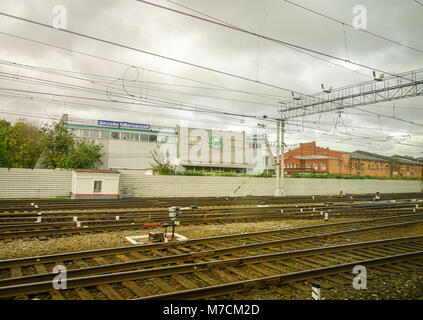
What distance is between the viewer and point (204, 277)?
19.7 ft

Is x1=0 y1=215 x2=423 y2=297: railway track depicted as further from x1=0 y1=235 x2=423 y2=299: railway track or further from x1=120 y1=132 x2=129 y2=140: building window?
x1=120 y1=132 x2=129 y2=140: building window

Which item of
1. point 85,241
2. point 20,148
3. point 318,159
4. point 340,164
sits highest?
point 318,159

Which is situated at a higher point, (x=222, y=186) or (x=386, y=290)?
(x=222, y=186)

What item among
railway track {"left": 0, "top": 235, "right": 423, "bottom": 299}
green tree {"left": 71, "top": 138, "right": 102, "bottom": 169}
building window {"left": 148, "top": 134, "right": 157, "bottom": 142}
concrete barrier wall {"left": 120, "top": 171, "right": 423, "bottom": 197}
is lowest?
railway track {"left": 0, "top": 235, "right": 423, "bottom": 299}

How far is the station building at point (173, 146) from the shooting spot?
44.8 m

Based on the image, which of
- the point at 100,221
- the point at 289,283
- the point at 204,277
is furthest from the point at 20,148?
the point at 289,283

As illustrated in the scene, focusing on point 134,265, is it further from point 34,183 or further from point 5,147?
point 5,147

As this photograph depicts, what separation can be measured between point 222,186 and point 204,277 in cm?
2566

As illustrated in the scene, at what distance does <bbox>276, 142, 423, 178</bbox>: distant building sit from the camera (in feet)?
185

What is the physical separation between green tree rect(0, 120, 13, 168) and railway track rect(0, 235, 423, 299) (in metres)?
A: 30.7

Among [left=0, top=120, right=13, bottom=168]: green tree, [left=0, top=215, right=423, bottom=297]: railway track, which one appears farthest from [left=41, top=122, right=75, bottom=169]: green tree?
[left=0, top=215, right=423, bottom=297]: railway track

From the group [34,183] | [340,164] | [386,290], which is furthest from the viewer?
[340,164]

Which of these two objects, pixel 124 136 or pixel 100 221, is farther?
pixel 124 136
